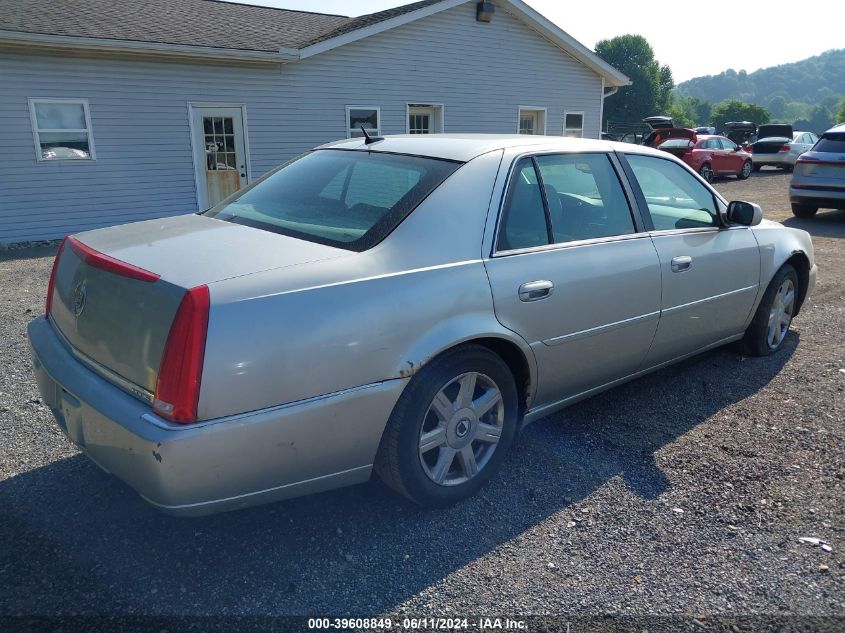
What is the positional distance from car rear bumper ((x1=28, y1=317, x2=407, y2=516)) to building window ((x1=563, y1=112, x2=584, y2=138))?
16.4 metres

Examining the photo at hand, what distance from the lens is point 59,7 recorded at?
11211 millimetres

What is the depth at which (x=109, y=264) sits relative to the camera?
2.58 meters

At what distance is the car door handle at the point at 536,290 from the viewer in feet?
9.89

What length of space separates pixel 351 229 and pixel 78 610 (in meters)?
1.75

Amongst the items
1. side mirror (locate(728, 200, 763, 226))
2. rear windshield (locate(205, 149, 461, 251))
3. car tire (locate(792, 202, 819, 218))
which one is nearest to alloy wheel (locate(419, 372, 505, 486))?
rear windshield (locate(205, 149, 461, 251))

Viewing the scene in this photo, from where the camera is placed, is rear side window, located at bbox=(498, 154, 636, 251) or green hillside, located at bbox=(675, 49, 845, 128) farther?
green hillside, located at bbox=(675, 49, 845, 128)

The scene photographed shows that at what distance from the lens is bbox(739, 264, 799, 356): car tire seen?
4.75m

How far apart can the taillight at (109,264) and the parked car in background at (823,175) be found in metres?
12.3

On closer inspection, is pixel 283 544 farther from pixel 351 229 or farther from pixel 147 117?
pixel 147 117

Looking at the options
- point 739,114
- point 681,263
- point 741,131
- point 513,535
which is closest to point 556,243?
point 681,263

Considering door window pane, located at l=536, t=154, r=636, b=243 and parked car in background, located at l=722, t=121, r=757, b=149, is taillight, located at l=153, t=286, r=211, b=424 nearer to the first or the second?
door window pane, located at l=536, t=154, r=636, b=243

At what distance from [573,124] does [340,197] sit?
16005 mm

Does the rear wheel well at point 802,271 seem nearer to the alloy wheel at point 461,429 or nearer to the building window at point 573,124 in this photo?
the alloy wheel at point 461,429

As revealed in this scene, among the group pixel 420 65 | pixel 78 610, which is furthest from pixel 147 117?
pixel 78 610
